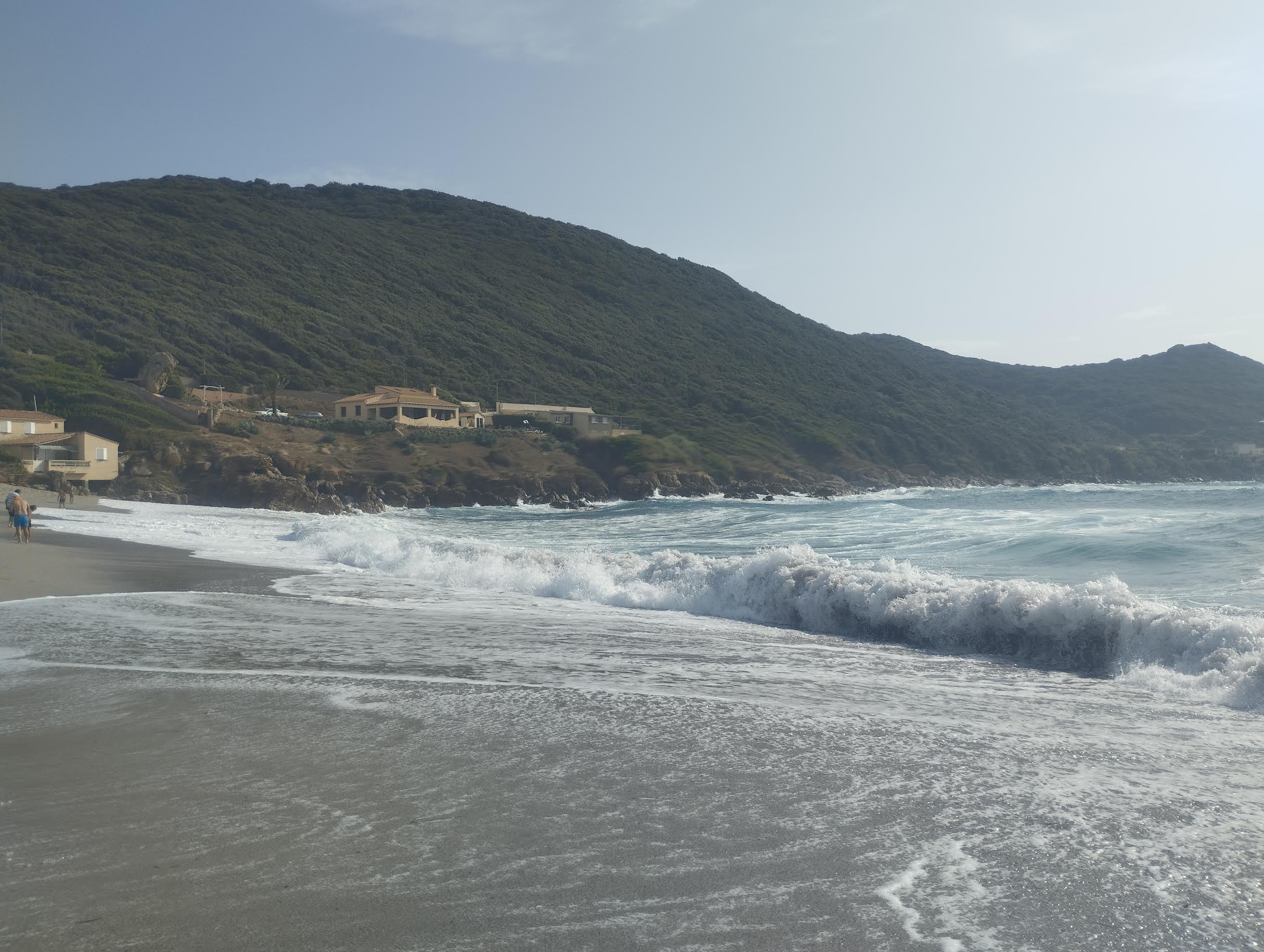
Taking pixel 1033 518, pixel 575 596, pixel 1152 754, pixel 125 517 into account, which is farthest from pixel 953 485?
pixel 1152 754

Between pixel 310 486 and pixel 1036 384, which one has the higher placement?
pixel 1036 384

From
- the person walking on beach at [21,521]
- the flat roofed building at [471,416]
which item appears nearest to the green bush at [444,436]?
the flat roofed building at [471,416]

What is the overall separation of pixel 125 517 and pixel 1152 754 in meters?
33.2

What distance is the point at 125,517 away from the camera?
108 feet

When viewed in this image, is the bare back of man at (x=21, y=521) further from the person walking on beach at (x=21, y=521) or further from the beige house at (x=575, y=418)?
the beige house at (x=575, y=418)

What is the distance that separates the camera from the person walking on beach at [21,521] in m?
20.9

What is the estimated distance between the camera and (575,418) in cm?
7762

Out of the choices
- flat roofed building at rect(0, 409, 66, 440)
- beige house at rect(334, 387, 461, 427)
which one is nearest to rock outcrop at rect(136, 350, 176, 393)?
beige house at rect(334, 387, 461, 427)

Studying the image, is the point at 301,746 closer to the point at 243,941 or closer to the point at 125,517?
the point at 243,941

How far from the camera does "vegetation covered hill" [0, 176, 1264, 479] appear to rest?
254 ft

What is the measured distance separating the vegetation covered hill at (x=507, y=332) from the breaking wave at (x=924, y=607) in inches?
1964

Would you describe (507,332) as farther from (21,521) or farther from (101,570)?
(101,570)

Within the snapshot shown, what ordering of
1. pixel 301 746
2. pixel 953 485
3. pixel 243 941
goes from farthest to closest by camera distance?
pixel 953 485 < pixel 301 746 < pixel 243 941

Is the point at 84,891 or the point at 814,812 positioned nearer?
the point at 84,891
